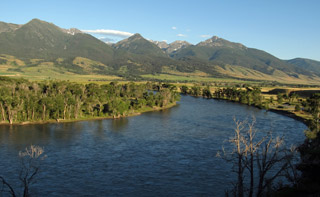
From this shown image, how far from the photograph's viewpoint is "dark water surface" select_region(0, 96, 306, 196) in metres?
62.7

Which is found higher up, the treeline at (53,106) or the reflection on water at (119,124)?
the treeline at (53,106)

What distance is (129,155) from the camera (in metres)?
83.8

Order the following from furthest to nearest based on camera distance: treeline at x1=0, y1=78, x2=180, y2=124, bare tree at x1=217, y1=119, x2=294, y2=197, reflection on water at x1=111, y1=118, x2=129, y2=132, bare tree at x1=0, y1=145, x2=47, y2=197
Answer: treeline at x1=0, y1=78, x2=180, y2=124 → reflection on water at x1=111, y1=118, x2=129, y2=132 → bare tree at x1=0, y1=145, x2=47, y2=197 → bare tree at x1=217, y1=119, x2=294, y2=197

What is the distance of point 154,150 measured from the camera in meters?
89.2

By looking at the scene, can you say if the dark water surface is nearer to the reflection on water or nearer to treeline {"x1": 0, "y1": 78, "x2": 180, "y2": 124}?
the reflection on water

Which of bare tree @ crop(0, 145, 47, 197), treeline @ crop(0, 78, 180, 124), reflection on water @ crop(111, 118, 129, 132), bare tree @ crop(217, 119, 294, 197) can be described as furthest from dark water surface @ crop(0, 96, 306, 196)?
bare tree @ crop(217, 119, 294, 197)

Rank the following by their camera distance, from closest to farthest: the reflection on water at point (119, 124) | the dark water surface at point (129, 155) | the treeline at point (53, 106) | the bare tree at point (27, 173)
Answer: the bare tree at point (27, 173), the dark water surface at point (129, 155), the reflection on water at point (119, 124), the treeline at point (53, 106)

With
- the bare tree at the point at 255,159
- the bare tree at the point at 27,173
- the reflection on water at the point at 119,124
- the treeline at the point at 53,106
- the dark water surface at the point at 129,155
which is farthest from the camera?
the treeline at the point at 53,106

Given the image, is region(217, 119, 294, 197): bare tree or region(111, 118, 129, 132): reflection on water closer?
region(217, 119, 294, 197): bare tree

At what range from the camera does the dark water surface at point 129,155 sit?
206ft

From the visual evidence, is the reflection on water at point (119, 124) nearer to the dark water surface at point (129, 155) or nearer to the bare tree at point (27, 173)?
the dark water surface at point (129, 155)

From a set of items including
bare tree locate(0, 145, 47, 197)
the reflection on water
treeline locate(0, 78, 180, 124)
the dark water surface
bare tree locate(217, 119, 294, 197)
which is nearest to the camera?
bare tree locate(217, 119, 294, 197)

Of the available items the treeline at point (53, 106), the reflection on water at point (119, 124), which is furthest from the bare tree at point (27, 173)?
the treeline at point (53, 106)

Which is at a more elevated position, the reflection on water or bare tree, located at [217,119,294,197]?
bare tree, located at [217,119,294,197]
